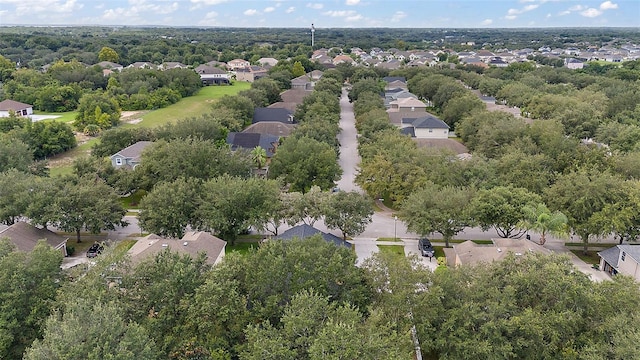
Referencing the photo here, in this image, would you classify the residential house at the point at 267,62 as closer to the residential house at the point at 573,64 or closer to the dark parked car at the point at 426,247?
the residential house at the point at 573,64

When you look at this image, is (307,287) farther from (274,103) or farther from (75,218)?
(274,103)

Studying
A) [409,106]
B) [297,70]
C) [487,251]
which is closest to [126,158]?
[487,251]

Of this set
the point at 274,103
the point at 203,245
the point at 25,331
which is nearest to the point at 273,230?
the point at 203,245

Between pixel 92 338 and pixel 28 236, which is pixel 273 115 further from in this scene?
pixel 92 338

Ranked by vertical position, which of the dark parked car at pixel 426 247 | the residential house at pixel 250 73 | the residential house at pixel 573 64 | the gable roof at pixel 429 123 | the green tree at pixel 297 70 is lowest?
the dark parked car at pixel 426 247

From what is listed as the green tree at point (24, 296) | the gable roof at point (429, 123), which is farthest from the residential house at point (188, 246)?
the gable roof at point (429, 123)

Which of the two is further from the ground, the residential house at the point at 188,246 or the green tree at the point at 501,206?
the green tree at the point at 501,206
